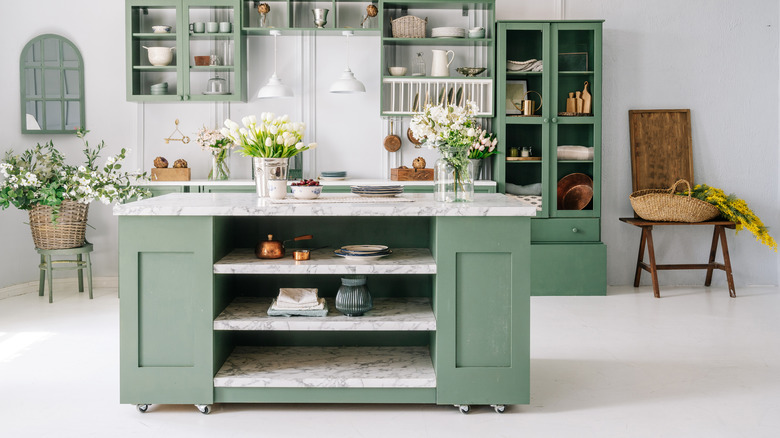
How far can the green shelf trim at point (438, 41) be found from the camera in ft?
21.7

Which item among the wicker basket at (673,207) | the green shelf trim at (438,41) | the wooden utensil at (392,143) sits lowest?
the wicker basket at (673,207)

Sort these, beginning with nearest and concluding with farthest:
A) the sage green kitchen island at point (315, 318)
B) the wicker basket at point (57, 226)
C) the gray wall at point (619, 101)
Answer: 1. the sage green kitchen island at point (315, 318)
2. the wicker basket at point (57, 226)
3. the gray wall at point (619, 101)

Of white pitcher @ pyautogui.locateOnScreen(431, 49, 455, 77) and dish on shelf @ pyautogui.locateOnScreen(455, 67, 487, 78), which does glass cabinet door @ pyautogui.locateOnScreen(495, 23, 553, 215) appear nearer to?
dish on shelf @ pyautogui.locateOnScreen(455, 67, 487, 78)

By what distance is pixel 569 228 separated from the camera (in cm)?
666

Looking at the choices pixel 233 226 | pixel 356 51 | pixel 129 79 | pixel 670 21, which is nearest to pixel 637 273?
pixel 670 21

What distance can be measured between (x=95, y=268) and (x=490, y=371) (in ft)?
15.8

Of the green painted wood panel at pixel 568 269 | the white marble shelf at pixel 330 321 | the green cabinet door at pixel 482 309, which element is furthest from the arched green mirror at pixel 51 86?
the green cabinet door at pixel 482 309

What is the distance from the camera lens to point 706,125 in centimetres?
706

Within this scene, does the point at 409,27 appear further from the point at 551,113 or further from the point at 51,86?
the point at 51,86

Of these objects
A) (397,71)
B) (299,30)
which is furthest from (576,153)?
(299,30)

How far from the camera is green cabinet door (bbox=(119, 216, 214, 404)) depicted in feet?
11.5

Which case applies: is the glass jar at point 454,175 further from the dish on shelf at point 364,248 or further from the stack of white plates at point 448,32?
the stack of white plates at point 448,32

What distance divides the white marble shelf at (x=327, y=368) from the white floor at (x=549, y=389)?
0.54ft

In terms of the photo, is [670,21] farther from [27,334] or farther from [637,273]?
[27,334]
